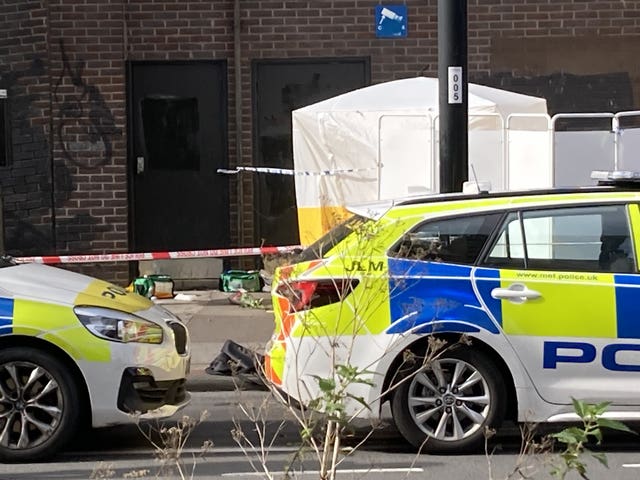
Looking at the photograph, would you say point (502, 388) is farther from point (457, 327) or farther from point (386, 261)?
point (386, 261)

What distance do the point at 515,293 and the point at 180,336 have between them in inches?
81.5

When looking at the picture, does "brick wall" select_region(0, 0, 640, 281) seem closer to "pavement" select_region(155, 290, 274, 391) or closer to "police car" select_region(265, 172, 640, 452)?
"pavement" select_region(155, 290, 274, 391)

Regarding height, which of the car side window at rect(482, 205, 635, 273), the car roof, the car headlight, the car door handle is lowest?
the car headlight

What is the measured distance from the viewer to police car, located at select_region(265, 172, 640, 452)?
624cm

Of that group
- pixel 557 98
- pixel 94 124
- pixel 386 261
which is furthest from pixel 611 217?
pixel 94 124

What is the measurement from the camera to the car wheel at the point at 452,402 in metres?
6.32

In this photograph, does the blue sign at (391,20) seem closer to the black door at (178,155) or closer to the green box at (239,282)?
the black door at (178,155)

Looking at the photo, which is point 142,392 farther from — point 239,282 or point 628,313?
point 239,282

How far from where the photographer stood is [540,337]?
20.6 feet

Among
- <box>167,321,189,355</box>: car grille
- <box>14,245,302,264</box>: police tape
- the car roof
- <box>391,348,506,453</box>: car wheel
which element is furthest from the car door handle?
<box>14,245,302,264</box>: police tape

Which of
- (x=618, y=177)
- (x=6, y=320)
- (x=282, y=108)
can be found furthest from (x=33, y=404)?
(x=282, y=108)

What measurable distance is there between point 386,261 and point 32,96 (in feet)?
25.3

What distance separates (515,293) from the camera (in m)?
6.28

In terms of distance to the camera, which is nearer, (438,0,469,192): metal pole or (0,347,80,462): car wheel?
(0,347,80,462): car wheel
